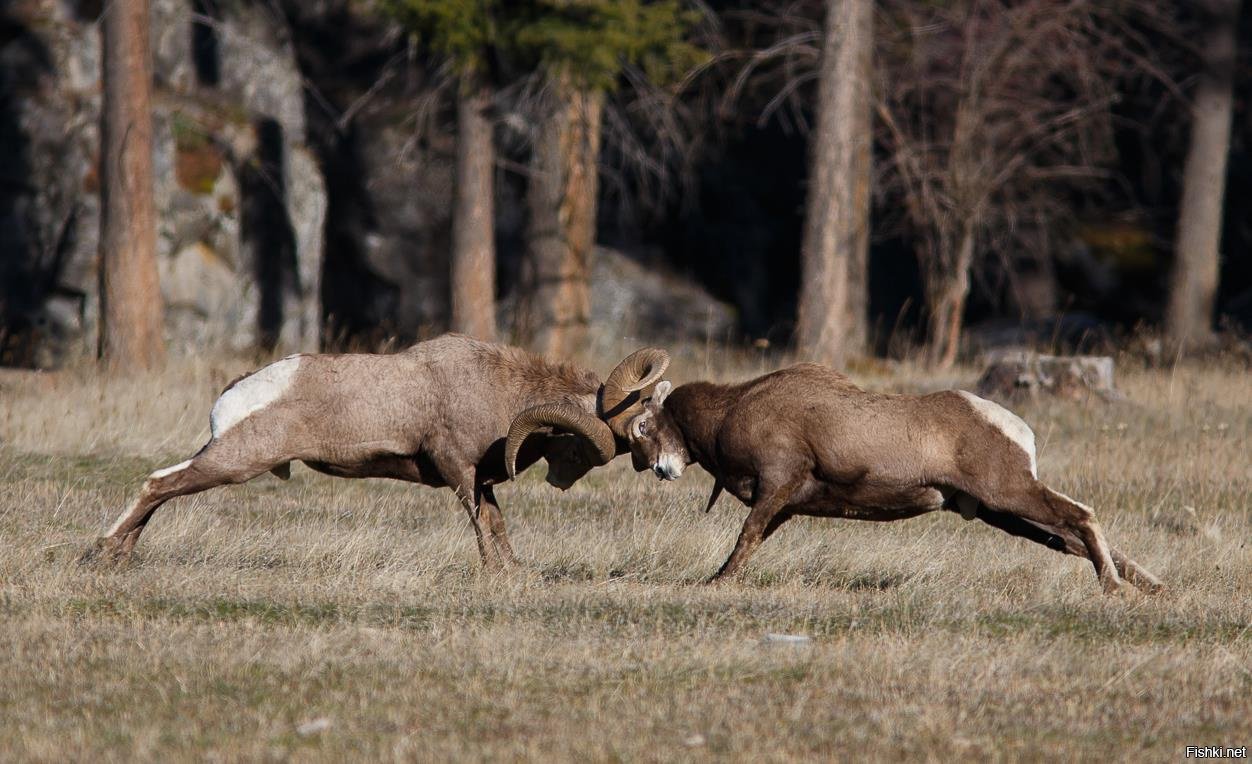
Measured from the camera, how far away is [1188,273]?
2358cm

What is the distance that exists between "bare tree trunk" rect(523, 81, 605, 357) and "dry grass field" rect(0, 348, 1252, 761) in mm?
7733

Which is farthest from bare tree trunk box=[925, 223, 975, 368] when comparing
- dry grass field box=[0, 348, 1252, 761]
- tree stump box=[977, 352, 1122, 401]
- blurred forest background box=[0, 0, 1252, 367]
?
dry grass field box=[0, 348, 1252, 761]

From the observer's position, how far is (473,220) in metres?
19.4

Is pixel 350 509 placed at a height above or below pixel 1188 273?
below

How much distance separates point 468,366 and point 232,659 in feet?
10.7

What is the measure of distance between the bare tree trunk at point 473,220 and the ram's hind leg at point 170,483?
1006 cm

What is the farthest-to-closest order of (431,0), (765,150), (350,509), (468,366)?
(765,150) → (431,0) → (350,509) → (468,366)

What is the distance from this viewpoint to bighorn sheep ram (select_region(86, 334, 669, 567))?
920 cm

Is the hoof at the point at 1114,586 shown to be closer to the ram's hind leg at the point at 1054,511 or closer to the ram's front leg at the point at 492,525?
the ram's hind leg at the point at 1054,511

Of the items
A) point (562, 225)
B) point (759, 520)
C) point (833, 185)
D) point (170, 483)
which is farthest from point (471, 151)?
point (759, 520)

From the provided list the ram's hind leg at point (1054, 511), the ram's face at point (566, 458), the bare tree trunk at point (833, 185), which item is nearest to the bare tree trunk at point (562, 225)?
the bare tree trunk at point (833, 185)

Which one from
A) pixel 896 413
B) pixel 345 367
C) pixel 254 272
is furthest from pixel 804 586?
pixel 254 272

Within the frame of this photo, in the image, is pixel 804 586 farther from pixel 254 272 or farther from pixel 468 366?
pixel 254 272

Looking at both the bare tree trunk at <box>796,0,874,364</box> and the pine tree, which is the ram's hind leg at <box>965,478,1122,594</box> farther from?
the pine tree
